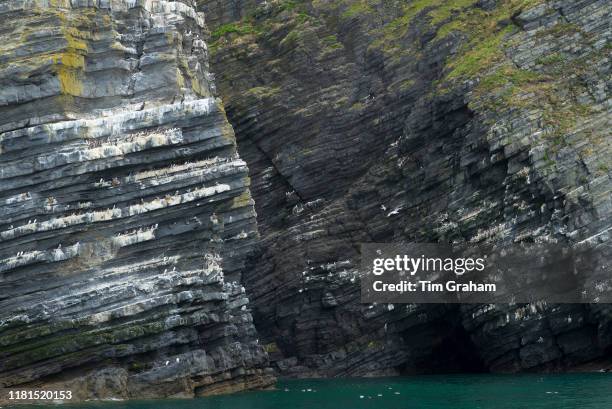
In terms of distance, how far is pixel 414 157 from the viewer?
89.0 metres

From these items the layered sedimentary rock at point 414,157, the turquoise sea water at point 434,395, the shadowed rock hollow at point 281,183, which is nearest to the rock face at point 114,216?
the shadowed rock hollow at point 281,183

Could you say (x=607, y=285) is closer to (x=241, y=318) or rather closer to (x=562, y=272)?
(x=562, y=272)

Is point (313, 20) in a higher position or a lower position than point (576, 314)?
higher

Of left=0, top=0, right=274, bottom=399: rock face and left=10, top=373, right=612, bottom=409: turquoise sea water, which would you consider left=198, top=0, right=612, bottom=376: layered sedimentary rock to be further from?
left=0, top=0, right=274, bottom=399: rock face

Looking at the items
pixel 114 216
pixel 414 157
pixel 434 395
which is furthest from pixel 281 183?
pixel 434 395

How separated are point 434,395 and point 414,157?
26329mm

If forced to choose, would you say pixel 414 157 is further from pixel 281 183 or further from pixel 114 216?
pixel 114 216

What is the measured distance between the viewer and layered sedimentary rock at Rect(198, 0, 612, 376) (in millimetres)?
80625

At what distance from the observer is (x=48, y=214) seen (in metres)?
74.2

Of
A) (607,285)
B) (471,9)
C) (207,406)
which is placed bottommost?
(207,406)

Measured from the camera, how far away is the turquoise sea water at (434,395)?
61.2 meters

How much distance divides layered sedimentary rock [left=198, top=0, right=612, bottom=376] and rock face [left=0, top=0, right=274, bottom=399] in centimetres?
1278

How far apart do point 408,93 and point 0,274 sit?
37.8 meters

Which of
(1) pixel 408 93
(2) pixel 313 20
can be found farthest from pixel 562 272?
(2) pixel 313 20
